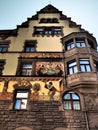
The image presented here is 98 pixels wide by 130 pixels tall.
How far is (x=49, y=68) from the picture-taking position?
15984mm

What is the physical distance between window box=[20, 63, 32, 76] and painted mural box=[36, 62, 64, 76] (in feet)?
2.61

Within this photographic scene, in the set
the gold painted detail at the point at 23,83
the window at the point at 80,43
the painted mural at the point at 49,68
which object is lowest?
the gold painted detail at the point at 23,83

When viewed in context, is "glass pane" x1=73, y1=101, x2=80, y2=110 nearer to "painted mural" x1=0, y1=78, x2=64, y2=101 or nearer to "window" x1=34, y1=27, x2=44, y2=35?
"painted mural" x1=0, y1=78, x2=64, y2=101

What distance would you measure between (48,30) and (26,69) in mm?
6662

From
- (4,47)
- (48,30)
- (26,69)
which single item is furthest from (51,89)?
(48,30)

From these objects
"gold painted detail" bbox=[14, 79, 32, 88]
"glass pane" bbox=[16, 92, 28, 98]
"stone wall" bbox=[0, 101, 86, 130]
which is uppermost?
"gold painted detail" bbox=[14, 79, 32, 88]

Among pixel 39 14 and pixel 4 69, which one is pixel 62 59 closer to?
pixel 4 69

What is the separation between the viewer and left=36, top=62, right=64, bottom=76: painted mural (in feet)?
50.9

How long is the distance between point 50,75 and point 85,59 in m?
3.64

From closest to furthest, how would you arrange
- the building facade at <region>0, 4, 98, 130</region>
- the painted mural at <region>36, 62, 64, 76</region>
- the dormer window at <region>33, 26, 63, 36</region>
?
the building facade at <region>0, 4, 98, 130</region> < the painted mural at <region>36, 62, 64, 76</region> < the dormer window at <region>33, 26, 63, 36</region>

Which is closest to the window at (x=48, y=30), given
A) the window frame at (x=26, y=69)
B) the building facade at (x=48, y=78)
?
the building facade at (x=48, y=78)

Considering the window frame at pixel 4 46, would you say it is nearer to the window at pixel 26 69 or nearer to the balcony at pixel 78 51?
the window at pixel 26 69

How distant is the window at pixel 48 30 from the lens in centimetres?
2005

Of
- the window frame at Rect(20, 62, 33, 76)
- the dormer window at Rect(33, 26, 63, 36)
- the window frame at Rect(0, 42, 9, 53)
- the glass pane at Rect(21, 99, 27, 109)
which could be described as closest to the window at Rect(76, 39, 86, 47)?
the dormer window at Rect(33, 26, 63, 36)
